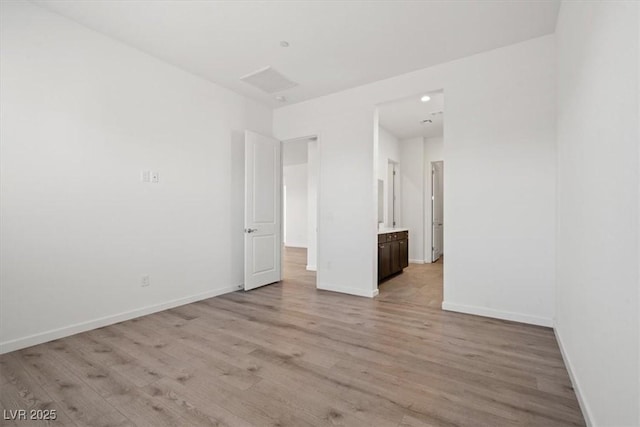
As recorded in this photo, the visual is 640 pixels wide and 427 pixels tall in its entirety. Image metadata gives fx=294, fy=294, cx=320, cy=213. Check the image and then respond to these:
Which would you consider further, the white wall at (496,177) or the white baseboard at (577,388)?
the white wall at (496,177)

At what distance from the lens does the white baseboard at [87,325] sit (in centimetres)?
242

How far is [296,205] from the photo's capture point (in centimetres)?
1062

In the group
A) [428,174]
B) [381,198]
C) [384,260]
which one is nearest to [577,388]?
[384,260]

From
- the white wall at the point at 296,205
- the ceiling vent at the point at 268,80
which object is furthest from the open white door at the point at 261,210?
the white wall at the point at 296,205

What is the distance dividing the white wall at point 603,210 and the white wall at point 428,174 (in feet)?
15.5

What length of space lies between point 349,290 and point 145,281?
101 inches

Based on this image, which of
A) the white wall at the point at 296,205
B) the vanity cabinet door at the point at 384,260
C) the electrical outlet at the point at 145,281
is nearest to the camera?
the electrical outlet at the point at 145,281

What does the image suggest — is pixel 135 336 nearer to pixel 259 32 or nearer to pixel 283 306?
pixel 283 306

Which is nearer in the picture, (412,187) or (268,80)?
(268,80)

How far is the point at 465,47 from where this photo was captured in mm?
3150

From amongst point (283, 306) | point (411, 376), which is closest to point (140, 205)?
point (283, 306)

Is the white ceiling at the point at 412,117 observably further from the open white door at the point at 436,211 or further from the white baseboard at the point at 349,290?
the white baseboard at the point at 349,290

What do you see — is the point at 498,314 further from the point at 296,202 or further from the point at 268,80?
the point at 296,202

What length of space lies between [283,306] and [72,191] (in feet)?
8.05
